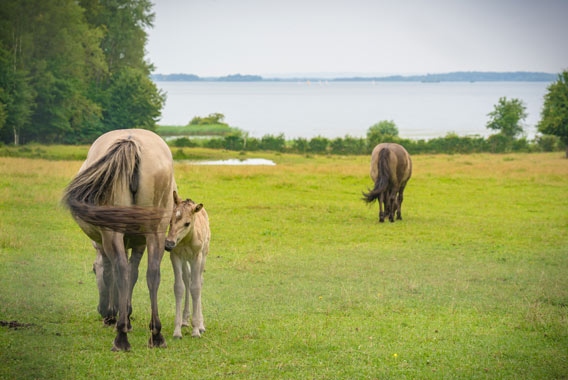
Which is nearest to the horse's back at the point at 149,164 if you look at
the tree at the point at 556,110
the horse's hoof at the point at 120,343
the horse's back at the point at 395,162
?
the horse's hoof at the point at 120,343

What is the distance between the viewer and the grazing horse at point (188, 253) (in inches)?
239

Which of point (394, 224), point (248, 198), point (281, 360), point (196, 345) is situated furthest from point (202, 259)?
point (248, 198)

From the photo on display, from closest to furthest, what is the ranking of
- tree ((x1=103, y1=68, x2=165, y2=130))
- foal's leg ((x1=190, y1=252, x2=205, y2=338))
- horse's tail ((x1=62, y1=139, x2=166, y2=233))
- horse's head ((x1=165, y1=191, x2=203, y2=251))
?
horse's tail ((x1=62, y1=139, x2=166, y2=233)) → horse's head ((x1=165, y1=191, x2=203, y2=251)) → foal's leg ((x1=190, y1=252, x2=205, y2=338)) → tree ((x1=103, y1=68, x2=165, y2=130))

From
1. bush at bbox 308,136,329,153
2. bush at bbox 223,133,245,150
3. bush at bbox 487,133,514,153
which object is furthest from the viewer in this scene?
bush at bbox 487,133,514,153

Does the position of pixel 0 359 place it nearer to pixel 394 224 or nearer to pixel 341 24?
pixel 394 224

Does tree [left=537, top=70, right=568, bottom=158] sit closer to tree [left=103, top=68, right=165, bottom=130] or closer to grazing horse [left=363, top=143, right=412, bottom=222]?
grazing horse [left=363, top=143, right=412, bottom=222]

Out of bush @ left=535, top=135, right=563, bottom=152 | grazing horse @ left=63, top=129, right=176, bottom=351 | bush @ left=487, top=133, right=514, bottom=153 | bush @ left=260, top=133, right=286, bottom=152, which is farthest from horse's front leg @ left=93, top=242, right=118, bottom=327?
bush @ left=535, top=135, right=563, bottom=152

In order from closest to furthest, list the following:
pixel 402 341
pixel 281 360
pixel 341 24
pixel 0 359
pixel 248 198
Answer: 1. pixel 0 359
2. pixel 281 360
3. pixel 402 341
4. pixel 248 198
5. pixel 341 24

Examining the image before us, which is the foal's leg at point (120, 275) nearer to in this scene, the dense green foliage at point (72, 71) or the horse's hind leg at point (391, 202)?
the horse's hind leg at point (391, 202)

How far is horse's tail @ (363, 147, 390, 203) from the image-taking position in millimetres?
16188

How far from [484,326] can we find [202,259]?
3.64 meters

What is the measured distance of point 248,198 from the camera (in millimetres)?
20234

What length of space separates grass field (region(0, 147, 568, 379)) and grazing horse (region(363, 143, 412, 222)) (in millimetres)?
621

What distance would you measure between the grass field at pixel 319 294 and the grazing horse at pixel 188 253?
0.28 meters
